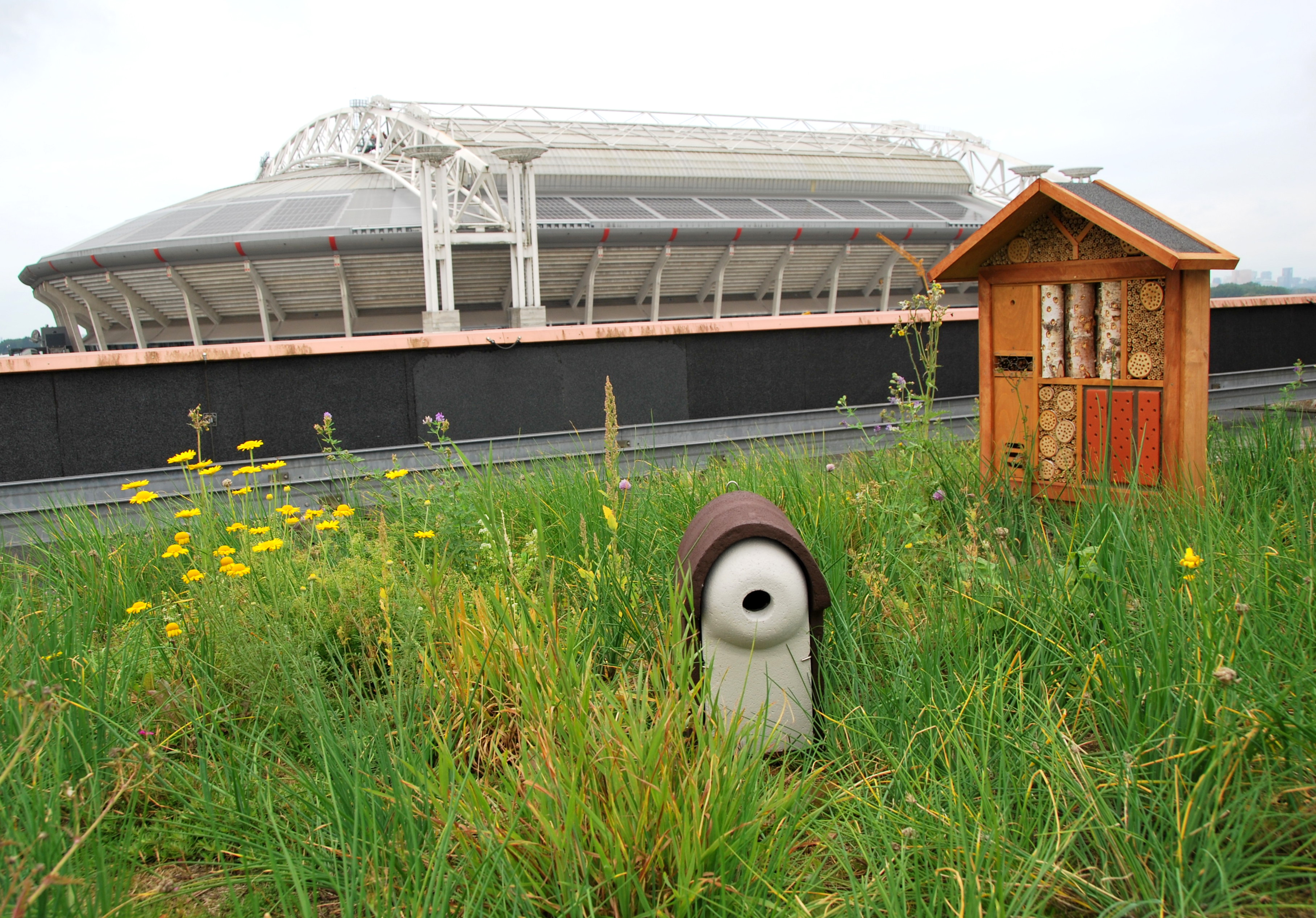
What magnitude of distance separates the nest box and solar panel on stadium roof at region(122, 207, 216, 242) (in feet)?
135

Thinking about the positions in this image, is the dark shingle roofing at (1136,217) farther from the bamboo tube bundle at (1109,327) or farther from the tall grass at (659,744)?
the tall grass at (659,744)

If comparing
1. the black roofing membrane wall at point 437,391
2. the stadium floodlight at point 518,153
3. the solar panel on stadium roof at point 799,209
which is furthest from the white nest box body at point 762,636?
the solar panel on stadium roof at point 799,209

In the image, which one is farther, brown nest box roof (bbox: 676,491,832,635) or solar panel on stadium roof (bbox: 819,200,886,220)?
solar panel on stadium roof (bbox: 819,200,886,220)

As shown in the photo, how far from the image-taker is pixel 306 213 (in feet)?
127

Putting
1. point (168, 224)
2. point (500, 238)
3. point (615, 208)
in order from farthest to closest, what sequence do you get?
point (615, 208)
point (168, 224)
point (500, 238)

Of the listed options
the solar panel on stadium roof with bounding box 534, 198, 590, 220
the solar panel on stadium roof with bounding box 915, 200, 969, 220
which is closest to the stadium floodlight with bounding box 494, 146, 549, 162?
the solar panel on stadium roof with bounding box 534, 198, 590, 220

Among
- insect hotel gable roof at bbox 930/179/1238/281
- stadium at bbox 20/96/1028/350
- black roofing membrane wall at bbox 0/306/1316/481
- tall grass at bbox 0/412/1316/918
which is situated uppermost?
stadium at bbox 20/96/1028/350

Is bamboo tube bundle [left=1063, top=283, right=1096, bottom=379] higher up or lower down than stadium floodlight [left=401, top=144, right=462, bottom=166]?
lower down

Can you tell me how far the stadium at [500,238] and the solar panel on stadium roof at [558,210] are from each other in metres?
0.23

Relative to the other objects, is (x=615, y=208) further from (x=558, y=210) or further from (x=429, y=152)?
(x=429, y=152)

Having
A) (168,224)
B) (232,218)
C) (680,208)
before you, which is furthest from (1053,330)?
(168,224)

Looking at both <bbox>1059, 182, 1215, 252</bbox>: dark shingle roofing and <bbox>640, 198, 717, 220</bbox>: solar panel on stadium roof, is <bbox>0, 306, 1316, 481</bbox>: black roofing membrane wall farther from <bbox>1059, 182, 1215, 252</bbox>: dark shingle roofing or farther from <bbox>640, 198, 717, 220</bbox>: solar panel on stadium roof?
<bbox>640, 198, 717, 220</bbox>: solar panel on stadium roof

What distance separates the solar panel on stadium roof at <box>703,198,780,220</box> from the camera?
43.7 meters

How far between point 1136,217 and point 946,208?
179 feet
